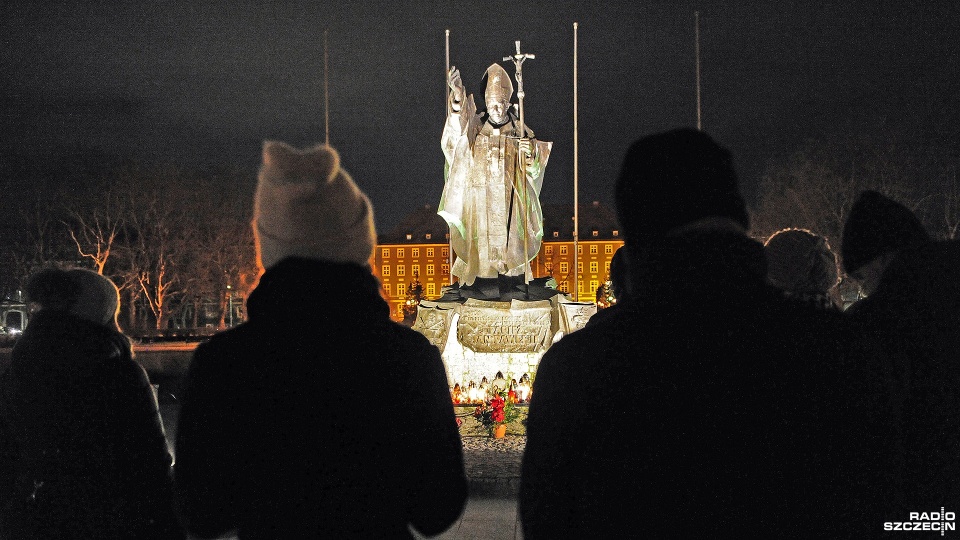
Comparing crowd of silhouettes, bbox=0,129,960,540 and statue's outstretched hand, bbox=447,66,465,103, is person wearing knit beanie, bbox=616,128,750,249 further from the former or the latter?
statue's outstretched hand, bbox=447,66,465,103

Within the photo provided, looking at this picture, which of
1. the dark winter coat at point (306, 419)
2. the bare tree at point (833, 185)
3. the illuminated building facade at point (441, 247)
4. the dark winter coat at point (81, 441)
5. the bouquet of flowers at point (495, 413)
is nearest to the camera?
the dark winter coat at point (306, 419)

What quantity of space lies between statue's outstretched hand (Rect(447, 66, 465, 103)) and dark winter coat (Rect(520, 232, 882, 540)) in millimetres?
8757

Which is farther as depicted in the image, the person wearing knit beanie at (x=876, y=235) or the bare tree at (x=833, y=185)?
the bare tree at (x=833, y=185)

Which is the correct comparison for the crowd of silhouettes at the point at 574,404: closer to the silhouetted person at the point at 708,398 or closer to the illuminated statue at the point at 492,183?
the silhouetted person at the point at 708,398

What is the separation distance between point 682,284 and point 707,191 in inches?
7.5

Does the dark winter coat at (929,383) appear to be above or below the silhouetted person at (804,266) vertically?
below

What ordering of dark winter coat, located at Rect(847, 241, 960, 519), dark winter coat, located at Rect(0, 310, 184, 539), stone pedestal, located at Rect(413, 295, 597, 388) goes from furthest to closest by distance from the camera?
stone pedestal, located at Rect(413, 295, 597, 388) < dark winter coat, located at Rect(0, 310, 184, 539) < dark winter coat, located at Rect(847, 241, 960, 519)

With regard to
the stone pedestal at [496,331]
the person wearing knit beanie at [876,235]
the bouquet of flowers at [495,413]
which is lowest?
the bouquet of flowers at [495,413]

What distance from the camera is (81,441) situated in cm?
218

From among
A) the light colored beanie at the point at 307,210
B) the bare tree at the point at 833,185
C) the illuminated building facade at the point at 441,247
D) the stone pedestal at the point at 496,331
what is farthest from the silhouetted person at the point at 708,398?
the illuminated building facade at the point at 441,247

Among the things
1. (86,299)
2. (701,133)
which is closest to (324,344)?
(701,133)

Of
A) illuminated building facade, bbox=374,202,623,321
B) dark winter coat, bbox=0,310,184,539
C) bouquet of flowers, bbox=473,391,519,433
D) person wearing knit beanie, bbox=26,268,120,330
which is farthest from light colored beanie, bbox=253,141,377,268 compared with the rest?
illuminated building facade, bbox=374,202,623,321

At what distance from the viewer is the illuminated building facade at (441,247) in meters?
58.5

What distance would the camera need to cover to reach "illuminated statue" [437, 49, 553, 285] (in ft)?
33.0
